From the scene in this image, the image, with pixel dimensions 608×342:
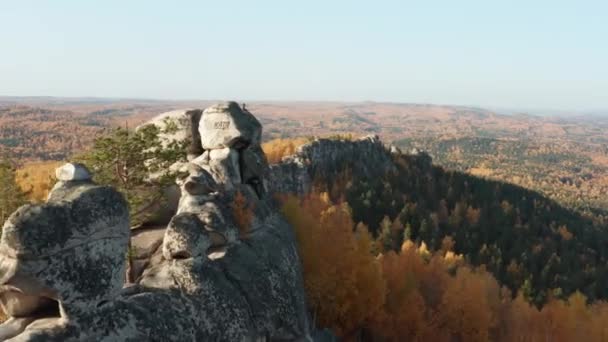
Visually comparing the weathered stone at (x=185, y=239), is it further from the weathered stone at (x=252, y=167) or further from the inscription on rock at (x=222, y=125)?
the inscription on rock at (x=222, y=125)

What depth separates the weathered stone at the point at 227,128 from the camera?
34.8 m

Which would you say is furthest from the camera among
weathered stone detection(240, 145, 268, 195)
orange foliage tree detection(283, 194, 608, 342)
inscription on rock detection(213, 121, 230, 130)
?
orange foliage tree detection(283, 194, 608, 342)

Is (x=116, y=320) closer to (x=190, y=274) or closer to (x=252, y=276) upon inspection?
(x=190, y=274)

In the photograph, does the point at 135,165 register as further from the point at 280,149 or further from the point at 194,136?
the point at 280,149

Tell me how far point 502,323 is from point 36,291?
61688 mm

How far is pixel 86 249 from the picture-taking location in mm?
16078

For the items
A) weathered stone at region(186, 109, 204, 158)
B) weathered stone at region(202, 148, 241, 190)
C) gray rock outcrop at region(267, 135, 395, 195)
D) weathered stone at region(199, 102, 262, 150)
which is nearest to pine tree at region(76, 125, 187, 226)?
weathered stone at region(202, 148, 241, 190)

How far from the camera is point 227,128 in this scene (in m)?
34.9

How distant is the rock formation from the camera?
15.1 m

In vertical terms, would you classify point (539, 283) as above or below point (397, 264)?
below

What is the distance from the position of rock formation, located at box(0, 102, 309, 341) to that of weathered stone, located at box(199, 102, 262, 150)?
0.35 ft

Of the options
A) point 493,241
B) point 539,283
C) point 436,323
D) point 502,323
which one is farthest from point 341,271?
point 493,241

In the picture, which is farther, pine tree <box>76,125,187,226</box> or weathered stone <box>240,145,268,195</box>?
weathered stone <box>240,145,268,195</box>

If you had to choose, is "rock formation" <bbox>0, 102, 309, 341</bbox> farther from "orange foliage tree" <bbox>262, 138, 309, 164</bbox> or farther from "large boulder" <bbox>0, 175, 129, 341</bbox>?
"orange foliage tree" <bbox>262, 138, 309, 164</bbox>
